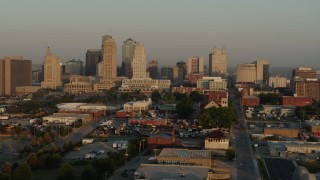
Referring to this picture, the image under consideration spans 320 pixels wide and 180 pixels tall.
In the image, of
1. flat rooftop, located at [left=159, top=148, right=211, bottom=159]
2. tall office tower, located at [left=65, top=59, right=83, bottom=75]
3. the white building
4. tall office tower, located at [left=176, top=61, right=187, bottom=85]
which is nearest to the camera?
flat rooftop, located at [left=159, top=148, right=211, bottom=159]

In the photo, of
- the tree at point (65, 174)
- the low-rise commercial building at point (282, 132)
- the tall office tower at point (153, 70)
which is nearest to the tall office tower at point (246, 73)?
the tall office tower at point (153, 70)

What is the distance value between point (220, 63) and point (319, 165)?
174 ft

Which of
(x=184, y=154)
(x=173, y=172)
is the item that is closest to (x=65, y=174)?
(x=173, y=172)

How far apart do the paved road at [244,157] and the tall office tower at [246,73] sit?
38.4 metres

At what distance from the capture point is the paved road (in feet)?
39.0

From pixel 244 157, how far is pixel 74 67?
2309 inches

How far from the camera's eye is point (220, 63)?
65.2 meters

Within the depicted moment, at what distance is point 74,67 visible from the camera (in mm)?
70688

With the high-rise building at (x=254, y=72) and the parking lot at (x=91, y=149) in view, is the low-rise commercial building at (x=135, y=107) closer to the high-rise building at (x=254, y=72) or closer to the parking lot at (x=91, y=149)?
the parking lot at (x=91, y=149)

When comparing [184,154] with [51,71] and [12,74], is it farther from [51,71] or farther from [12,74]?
Answer: [51,71]

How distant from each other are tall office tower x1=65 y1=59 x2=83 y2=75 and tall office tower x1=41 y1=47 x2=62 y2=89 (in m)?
18.7

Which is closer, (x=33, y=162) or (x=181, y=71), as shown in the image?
(x=33, y=162)

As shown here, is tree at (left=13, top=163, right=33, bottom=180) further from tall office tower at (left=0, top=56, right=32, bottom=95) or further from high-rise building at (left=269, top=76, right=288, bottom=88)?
high-rise building at (left=269, top=76, right=288, bottom=88)

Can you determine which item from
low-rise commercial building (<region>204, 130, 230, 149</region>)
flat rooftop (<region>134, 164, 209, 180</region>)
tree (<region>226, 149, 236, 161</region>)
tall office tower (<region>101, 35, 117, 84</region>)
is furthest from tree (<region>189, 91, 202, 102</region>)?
flat rooftop (<region>134, 164, 209, 180</region>)
